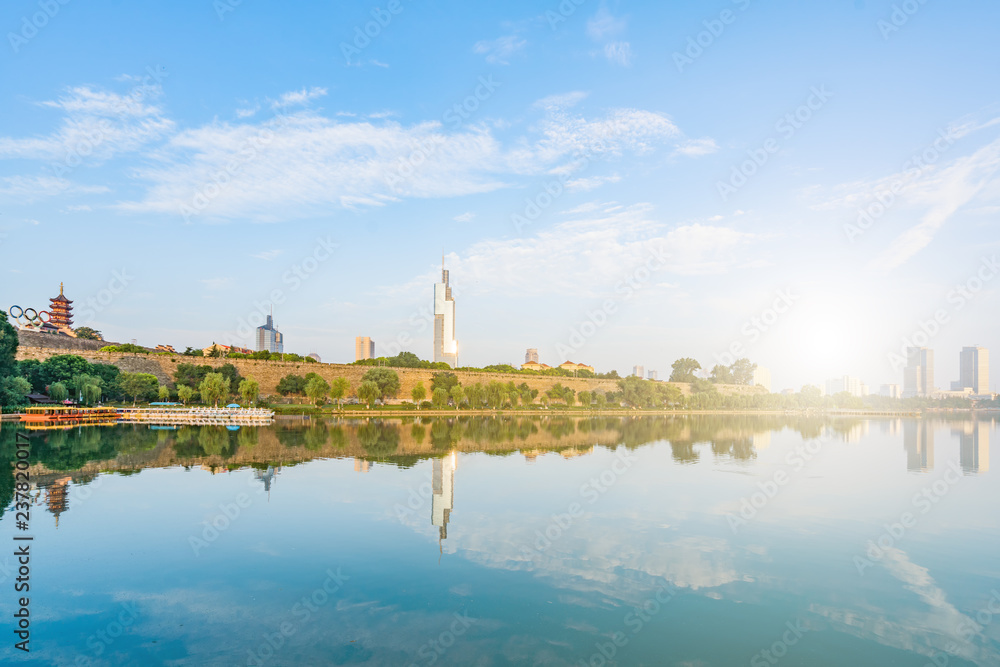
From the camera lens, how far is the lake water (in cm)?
828

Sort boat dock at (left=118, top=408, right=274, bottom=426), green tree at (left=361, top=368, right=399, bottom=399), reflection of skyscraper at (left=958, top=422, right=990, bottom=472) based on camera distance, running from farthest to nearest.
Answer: green tree at (left=361, top=368, right=399, bottom=399)
boat dock at (left=118, top=408, right=274, bottom=426)
reflection of skyscraper at (left=958, top=422, right=990, bottom=472)

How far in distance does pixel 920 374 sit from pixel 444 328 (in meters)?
141

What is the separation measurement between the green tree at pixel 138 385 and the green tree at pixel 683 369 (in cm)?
9338

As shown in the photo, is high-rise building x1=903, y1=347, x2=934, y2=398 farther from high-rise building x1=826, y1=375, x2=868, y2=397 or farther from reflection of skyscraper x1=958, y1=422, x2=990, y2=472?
reflection of skyscraper x1=958, y1=422, x2=990, y2=472

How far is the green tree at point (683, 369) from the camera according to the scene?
392 feet

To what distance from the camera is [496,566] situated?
11.7m

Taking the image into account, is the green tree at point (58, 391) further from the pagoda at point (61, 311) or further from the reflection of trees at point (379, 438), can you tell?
the pagoda at point (61, 311)

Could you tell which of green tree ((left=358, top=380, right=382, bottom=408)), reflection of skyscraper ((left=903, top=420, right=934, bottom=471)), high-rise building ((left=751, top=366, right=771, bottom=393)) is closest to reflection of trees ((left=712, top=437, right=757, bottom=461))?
reflection of skyscraper ((left=903, top=420, right=934, bottom=471))

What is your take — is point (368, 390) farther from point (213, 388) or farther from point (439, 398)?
point (213, 388)

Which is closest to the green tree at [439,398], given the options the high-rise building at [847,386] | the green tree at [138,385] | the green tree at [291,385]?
the green tree at [291,385]

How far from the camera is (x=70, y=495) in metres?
17.5

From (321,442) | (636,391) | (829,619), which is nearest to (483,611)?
(829,619)

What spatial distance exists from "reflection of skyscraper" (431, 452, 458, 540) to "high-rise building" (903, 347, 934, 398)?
184 metres

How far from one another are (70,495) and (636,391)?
7865cm
